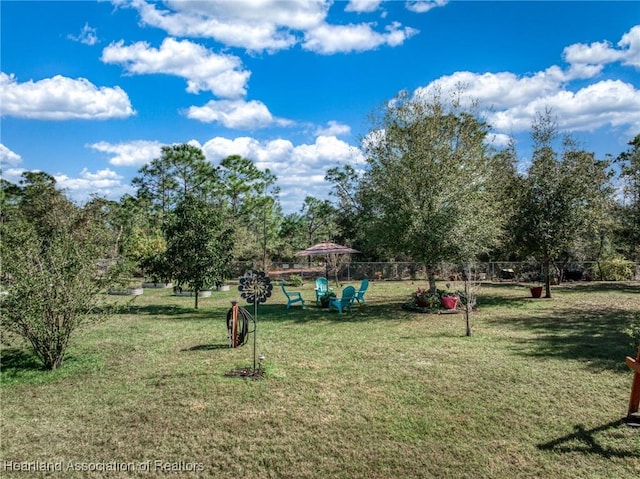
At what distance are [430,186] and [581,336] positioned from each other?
18.1 ft

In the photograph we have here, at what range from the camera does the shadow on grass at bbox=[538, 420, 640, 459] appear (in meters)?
4.02

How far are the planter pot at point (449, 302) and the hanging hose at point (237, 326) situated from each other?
6.39m

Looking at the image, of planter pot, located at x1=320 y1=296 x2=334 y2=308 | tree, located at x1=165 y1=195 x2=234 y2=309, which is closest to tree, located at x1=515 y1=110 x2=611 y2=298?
planter pot, located at x1=320 y1=296 x2=334 y2=308

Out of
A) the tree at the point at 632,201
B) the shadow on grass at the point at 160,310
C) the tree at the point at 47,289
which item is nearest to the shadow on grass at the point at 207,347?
the tree at the point at 47,289

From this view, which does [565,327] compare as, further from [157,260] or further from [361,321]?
[157,260]

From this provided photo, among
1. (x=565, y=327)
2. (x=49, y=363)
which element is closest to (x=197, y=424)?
(x=49, y=363)

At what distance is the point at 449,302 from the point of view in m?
12.1

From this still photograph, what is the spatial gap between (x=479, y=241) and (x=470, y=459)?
916 centimetres

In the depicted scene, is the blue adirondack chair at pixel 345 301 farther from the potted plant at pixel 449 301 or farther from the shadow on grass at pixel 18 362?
the shadow on grass at pixel 18 362

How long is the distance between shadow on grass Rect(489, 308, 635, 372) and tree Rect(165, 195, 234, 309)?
813 cm

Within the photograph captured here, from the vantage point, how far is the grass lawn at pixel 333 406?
3.93m

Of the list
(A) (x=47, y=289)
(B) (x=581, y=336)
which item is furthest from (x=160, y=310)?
(B) (x=581, y=336)

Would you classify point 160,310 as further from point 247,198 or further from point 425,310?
point 247,198

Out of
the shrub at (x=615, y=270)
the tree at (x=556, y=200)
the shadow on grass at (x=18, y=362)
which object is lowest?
the shadow on grass at (x=18, y=362)
